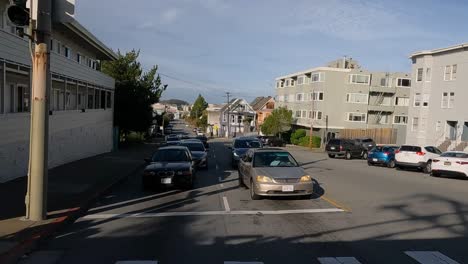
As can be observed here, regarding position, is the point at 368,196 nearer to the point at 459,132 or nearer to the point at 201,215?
the point at 201,215

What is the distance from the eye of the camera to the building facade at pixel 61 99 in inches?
635

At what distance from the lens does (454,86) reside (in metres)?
43.0

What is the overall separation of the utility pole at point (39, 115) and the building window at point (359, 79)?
2561 inches

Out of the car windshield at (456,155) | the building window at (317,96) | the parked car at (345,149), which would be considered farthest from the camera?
the building window at (317,96)

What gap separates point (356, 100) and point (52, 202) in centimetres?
6343

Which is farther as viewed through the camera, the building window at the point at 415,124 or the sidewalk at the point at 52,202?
the building window at the point at 415,124

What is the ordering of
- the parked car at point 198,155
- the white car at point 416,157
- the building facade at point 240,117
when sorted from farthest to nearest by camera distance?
the building facade at point 240,117 → the white car at point 416,157 → the parked car at point 198,155

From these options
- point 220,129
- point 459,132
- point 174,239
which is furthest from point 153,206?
point 220,129

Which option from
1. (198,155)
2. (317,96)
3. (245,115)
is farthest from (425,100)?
(245,115)

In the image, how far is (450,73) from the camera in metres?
44.0

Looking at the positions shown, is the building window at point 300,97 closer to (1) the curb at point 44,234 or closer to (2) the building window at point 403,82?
(2) the building window at point 403,82

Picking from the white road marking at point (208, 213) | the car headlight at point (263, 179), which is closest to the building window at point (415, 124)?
the car headlight at point (263, 179)

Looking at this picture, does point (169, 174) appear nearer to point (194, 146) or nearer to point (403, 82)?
point (194, 146)

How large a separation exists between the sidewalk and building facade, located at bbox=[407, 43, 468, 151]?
3215cm
